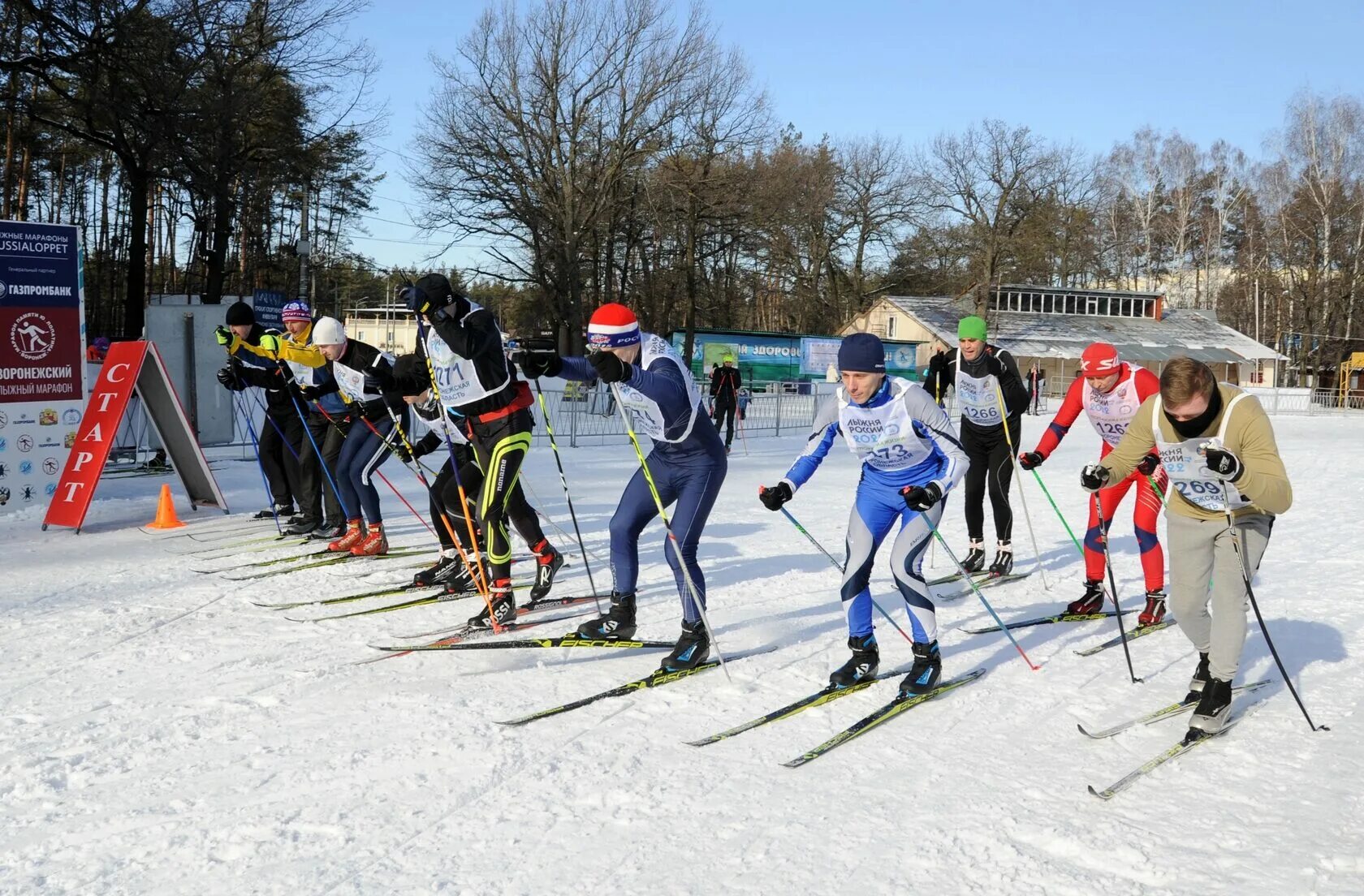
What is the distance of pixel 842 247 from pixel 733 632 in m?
49.6

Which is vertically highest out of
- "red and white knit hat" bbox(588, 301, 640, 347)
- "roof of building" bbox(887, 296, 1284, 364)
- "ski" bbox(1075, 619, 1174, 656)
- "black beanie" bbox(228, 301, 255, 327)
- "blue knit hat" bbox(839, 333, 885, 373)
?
"roof of building" bbox(887, 296, 1284, 364)

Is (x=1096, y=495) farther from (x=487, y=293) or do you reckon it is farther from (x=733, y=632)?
(x=487, y=293)

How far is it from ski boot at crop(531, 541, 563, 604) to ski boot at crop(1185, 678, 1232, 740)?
12.9 feet

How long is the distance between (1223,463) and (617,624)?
322 cm

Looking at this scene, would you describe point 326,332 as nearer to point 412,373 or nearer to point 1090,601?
point 412,373

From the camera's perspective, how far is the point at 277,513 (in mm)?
10008

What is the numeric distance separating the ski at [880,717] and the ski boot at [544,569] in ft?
8.99

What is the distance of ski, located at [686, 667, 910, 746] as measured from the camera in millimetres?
4637

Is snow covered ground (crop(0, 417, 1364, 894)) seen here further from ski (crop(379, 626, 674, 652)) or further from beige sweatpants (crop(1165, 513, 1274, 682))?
beige sweatpants (crop(1165, 513, 1274, 682))

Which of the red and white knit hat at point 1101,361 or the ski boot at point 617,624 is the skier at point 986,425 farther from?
the ski boot at point 617,624

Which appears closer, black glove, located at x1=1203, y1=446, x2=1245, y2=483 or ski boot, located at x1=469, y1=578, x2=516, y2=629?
black glove, located at x1=1203, y1=446, x2=1245, y2=483

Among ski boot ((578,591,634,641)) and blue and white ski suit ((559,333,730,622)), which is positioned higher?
blue and white ski suit ((559,333,730,622))

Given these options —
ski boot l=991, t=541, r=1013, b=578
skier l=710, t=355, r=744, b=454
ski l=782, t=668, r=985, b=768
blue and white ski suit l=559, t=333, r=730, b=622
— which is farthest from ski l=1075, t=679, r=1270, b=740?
skier l=710, t=355, r=744, b=454

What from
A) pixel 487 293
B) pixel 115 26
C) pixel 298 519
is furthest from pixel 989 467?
pixel 487 293
